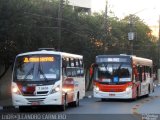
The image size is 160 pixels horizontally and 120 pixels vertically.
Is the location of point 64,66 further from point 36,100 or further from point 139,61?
point 139,61

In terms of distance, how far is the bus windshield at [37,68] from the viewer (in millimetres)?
24344

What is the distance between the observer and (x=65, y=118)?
20.3 m

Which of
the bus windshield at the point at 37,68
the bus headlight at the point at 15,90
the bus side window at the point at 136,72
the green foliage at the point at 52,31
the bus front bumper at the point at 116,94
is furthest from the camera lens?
the bus side window at the point at 136,72

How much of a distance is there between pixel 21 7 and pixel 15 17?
100cm

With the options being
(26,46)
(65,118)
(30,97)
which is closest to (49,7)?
(26,46)

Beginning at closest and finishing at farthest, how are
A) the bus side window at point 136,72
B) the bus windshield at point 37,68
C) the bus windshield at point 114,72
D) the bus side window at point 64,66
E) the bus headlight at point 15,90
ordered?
the bus headlight at point 15,90, the bus windshield at point 37,68, the bus side window at point 64,66, the bus windshield at point 114,72, the bus side window at point 136,72

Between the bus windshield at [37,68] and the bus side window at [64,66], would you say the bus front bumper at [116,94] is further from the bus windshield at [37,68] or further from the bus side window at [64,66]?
the bus windshield at [37,68]

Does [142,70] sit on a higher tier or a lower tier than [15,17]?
lower

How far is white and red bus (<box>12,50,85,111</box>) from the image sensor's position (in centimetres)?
2392

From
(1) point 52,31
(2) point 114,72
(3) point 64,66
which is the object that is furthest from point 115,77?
(3) point 64,66

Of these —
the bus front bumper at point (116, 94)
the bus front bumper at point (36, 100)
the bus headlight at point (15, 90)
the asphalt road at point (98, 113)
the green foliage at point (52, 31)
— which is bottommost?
the bus front bumper at point (116, 94)

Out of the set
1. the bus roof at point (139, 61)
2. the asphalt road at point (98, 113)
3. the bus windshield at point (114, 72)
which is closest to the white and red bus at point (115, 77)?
the bus windshield at point (114, 72)

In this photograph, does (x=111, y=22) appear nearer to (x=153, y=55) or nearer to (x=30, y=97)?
(x=153, y=55)

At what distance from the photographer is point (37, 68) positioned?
80.7 feet
